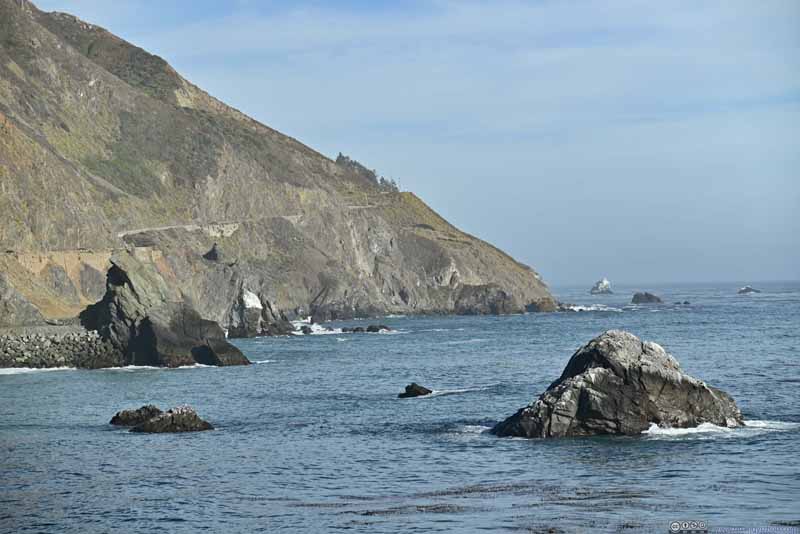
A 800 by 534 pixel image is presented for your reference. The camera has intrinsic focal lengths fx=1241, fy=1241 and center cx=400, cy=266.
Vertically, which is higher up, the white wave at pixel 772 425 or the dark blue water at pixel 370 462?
the white wave at pixel 772 425

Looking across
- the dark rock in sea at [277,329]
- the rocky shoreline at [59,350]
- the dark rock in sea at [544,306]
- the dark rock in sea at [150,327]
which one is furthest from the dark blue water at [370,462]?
the dark rock in sea at [544,306]

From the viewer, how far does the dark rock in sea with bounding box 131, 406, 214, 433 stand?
4794cm

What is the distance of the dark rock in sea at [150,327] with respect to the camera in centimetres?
8675

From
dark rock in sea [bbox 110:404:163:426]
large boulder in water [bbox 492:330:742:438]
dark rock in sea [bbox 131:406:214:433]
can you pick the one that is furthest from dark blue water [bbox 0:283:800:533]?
dark rock in sea [bbox 110:404:163:426]

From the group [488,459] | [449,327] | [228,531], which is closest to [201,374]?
[488,459]

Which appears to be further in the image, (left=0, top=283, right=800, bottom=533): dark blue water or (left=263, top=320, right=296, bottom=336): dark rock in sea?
(left=263, top=320, right=296, bottom=336): dark rock in sea

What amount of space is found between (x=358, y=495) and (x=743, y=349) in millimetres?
57746

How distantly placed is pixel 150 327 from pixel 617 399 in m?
51.0

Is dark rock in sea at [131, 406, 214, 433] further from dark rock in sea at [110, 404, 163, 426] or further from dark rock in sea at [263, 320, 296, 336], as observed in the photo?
dark rock in sea at [263, 320, 296, 336]

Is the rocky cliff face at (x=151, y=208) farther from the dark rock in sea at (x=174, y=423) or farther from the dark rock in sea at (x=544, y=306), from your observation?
the dark rock in sea at (x=174, y=423)

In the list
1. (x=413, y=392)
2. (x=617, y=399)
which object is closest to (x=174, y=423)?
(x=413, y=392)

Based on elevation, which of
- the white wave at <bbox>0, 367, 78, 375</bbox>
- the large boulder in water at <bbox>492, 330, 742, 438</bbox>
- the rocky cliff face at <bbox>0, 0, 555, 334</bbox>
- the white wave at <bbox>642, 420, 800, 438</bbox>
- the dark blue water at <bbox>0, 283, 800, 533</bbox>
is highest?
the rocky cliff face at <bbox>0, 0, 555, 334</bbox>

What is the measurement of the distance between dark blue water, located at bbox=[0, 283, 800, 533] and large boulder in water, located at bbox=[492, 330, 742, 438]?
111cm

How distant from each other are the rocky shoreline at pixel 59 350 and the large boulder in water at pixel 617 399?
1934 inches
